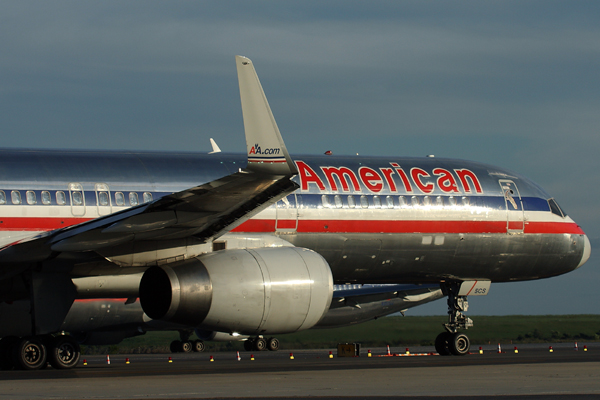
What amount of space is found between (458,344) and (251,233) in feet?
23.5

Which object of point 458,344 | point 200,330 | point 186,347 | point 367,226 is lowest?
point 458,344

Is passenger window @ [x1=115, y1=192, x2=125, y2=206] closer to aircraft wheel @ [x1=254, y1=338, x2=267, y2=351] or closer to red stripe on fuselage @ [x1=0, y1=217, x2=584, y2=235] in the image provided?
red stripe on fuselage @ [x1=0, y1=217, x2=584, y2=235]

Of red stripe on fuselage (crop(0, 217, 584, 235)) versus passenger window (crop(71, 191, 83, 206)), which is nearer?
red stripe on fuselage (crop(0, 217, 584, 235))

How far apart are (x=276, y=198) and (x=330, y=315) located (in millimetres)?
23588

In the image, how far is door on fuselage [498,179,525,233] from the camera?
2072 centimetres

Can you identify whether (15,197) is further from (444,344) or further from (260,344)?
(260,344)

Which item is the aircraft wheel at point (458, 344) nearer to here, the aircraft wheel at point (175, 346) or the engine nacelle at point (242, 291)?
the engine nacelle at point (242, 291)

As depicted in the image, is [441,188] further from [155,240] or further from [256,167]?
[256,167]

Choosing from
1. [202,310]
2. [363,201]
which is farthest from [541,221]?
[202,310]

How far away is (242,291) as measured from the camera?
13641mm

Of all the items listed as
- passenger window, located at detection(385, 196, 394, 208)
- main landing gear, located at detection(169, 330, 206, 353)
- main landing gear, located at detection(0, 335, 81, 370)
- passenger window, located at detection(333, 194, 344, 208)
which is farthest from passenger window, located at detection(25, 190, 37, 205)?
main landing gear, located at detection(169, 330, 206, 353)

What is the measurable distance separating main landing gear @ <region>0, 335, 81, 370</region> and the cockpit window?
12.8 metres

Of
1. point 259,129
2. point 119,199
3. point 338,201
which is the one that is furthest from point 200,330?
point 259,129

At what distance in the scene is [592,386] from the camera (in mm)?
11805
